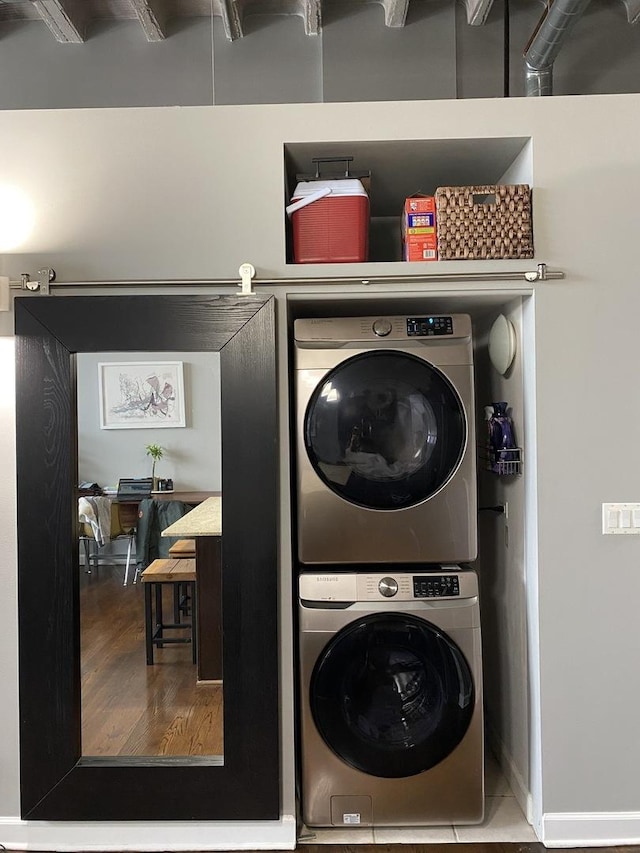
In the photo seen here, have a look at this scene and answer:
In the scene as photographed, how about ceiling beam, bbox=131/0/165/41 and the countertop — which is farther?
ceiling beam, bbox=131/0/165/41

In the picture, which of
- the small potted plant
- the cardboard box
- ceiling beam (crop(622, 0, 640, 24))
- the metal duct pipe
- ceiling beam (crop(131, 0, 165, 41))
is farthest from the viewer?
ceiling beam (crop(622, 0, 640, 24))

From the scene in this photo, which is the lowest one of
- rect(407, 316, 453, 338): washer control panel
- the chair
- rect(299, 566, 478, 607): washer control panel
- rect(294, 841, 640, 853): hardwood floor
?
rect(294, 841, 640, 853): hardwood floor

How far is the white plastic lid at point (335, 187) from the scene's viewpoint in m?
2.13

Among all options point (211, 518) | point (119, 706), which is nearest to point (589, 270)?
point (211, 518)

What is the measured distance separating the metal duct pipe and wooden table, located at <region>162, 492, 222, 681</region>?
216 centimetres

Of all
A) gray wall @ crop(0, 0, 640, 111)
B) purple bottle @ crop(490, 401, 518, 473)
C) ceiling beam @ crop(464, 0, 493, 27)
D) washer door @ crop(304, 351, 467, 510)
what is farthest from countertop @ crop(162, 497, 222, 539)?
ceiling beam @ crop(464, 0, 493, 27)

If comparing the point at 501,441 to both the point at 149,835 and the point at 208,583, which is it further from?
the point at 149,835

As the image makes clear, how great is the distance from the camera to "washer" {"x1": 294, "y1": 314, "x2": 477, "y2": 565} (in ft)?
6.99

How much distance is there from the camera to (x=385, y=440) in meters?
2.15

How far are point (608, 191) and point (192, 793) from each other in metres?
2.37

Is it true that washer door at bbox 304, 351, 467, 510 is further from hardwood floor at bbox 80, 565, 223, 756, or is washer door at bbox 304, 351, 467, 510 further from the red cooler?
hardwood floor at bbox 80, 565, 223, 756

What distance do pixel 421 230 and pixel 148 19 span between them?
1.70m

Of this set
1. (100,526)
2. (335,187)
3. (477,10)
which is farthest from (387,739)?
(477,10)

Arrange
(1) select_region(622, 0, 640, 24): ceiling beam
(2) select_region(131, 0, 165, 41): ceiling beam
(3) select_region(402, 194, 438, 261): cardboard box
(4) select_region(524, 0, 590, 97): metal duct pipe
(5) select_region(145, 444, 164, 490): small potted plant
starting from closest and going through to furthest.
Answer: (5) select_region(145, 444, 164, 490): small potted plant, (3) select_region(402, 194, 438, 261): cardboard box, (4) select_region(524, 0, 590, 97): metal duct pipe, (2) select_region(131, 0, 165, 41): ceiling beam, (1) select_region(622, 0, 640, 24): ceiling beam
